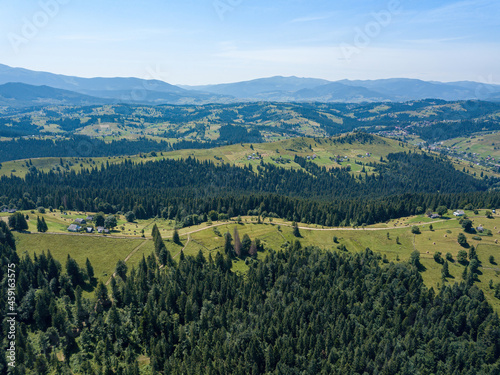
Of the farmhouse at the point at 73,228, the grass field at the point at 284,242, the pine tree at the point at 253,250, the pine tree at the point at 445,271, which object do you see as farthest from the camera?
the farmhouse at the point at 73,228

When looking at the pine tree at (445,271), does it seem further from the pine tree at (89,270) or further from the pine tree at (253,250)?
the pine tree at (89,270)

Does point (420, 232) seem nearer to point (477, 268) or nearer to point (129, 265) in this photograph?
point (477, 268)

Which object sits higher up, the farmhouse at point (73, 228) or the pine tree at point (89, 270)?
the farmhouse at point (73, 228)

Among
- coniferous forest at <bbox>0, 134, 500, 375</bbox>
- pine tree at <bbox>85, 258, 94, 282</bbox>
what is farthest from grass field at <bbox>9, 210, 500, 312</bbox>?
coniferous forest at <bbox>0, 134, 500, 375</bbox>

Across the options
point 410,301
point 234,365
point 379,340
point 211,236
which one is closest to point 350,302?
point 379,340

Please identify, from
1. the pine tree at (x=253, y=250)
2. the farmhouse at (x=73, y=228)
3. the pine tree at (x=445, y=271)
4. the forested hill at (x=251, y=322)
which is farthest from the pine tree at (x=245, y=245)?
the farmhouse at (x=73, y=228)
